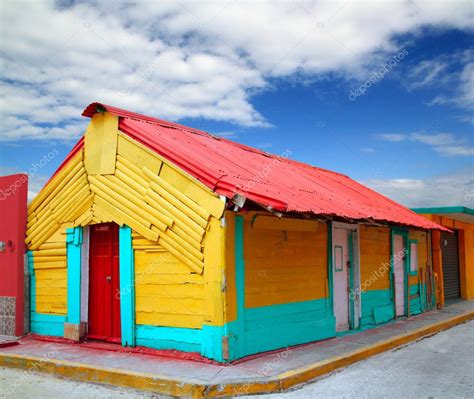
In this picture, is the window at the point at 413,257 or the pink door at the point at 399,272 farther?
the window at the point at 413,257

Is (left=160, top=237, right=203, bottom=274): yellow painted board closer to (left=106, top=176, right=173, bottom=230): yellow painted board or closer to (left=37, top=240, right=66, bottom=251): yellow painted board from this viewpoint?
(left=106, top=176, right=173, bottom=230): yellow painted board

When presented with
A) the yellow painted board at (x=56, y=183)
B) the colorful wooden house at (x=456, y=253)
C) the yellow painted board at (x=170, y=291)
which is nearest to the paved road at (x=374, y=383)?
the yellow painted board at (x=170, y=291)

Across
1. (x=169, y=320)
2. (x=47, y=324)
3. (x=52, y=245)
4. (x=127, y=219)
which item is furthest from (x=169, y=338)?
(x=52, y=245)

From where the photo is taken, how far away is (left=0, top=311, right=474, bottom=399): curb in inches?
244

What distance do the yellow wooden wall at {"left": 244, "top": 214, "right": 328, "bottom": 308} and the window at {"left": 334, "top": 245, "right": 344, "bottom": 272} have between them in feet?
1.96

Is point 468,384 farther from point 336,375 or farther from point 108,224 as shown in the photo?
point 108,224

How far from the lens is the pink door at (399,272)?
12.9m

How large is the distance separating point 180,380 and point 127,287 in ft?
7.71

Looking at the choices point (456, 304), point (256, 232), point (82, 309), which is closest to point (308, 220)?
point (256, 232)

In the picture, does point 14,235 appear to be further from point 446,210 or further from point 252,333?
point 446,210

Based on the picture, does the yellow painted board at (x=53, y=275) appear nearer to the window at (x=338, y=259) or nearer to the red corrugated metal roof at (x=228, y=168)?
the red corrugated metal roof at (x=228, y=168)

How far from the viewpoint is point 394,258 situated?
12.8m

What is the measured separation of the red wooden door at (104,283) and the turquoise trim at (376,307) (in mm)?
5318

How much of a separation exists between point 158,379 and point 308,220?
3915mm
